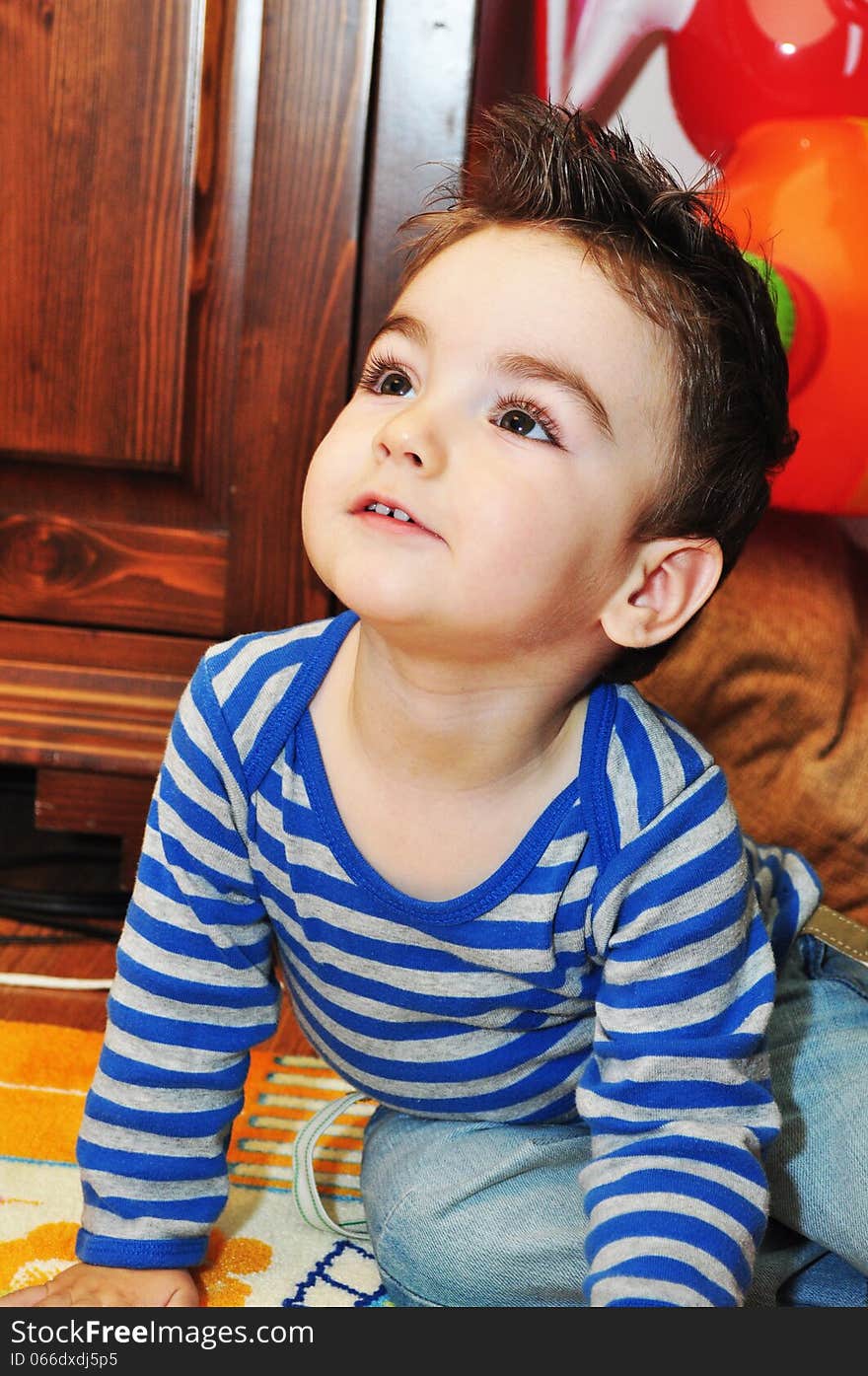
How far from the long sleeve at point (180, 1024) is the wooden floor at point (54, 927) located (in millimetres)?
256

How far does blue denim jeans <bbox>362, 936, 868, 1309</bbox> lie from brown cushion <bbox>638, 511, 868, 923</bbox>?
0.79 feet

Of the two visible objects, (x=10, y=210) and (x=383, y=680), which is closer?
(x=383, y=680)

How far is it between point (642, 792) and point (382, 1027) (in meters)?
0.19

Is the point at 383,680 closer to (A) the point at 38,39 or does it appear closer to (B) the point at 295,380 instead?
(B) the point at 295,380

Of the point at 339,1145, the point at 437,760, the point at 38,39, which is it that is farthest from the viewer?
the point at 38,39

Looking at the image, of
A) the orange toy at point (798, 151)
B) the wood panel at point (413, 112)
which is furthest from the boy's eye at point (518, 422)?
the wood panel at point (413, 112)

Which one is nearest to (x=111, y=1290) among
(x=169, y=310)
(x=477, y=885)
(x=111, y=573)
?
(x=477, y=885)

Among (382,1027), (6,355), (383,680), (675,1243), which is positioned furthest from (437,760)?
(6,355)

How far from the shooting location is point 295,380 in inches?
42.8

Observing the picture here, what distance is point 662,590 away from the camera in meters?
0.71

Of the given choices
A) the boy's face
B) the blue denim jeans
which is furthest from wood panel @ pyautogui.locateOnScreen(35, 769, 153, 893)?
the boy's face

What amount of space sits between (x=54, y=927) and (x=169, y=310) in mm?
499

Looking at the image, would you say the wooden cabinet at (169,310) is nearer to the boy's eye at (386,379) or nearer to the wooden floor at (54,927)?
the wooden floor at (54,927)

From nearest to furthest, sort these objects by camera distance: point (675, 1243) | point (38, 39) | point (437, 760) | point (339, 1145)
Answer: point (675, 1243), point (437, 760), point (339, 1145), point (38, 39)
